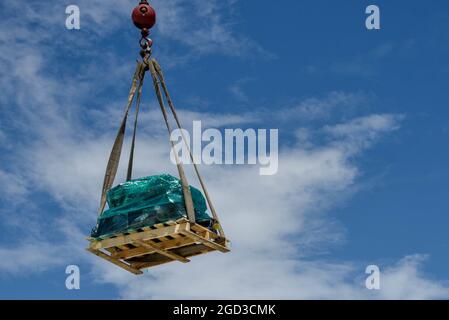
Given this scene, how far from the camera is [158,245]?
19.5 m

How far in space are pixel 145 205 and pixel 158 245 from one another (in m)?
0.94

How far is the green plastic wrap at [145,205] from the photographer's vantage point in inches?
749

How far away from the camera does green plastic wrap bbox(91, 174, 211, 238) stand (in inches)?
749

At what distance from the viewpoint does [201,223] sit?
19609mm

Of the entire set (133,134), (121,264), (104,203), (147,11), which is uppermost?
(147,11)

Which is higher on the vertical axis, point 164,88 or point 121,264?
point 164,88

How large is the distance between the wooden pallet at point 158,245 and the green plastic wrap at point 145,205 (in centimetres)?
20

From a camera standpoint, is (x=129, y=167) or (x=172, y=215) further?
(x=129, y=167)

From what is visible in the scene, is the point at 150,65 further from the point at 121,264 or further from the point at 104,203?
the point at 121,264

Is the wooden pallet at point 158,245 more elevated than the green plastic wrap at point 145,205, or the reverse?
the green plastic wrap at point 145,205

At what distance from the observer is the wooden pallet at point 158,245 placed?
1873 centimetres

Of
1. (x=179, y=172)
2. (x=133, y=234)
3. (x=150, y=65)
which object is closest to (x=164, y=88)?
(x=150, y=65)

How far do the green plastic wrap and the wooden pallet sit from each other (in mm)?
198

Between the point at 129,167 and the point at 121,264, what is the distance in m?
2.22
